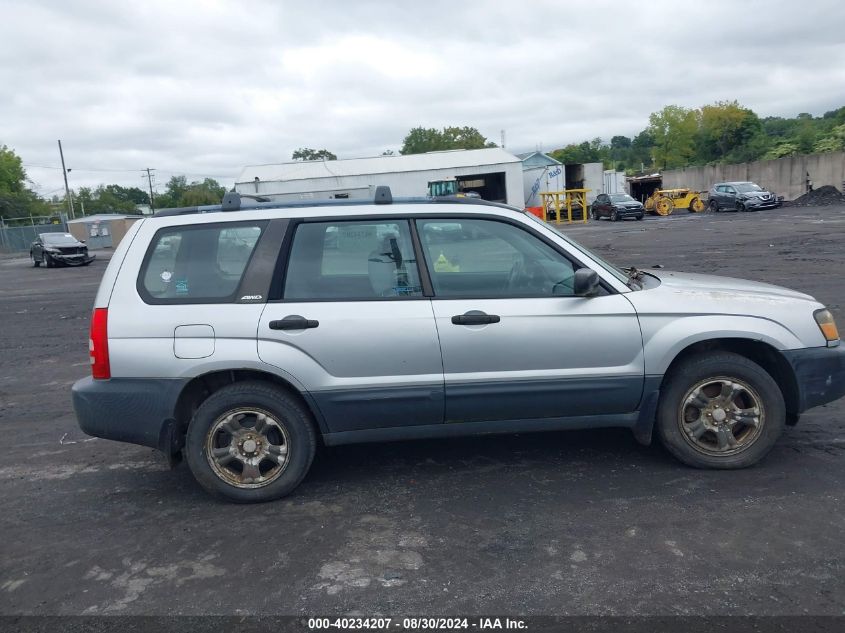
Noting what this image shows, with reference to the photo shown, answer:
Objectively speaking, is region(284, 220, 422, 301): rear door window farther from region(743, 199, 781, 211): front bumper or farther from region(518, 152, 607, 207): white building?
region(518, 152, 607, 207): white building

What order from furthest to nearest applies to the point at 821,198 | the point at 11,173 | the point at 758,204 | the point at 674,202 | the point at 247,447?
1. the point at 11,173
2. the point at 674,202
3. the point at 821,198
4. the point at 758,204
5. the point at 247,447

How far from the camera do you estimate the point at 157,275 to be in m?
4.29

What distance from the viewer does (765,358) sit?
455 cm

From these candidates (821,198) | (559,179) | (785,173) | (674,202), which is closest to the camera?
(821,198)

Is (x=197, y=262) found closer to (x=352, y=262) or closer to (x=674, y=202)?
(x=352, y=262)

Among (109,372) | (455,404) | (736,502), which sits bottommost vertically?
(736,502)

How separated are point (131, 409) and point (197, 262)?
38.5 inches

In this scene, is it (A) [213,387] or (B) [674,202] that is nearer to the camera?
(A) [213,387]

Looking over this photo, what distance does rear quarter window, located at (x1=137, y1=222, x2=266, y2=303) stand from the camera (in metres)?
4.26

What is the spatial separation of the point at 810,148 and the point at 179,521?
65.5 m

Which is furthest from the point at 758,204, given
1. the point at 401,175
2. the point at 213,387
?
the point at 213,387

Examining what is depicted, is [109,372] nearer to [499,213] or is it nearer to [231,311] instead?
[231,311]

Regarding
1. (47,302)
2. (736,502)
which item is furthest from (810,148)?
(736,502)

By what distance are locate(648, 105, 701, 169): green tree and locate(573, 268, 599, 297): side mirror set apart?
91086mm
